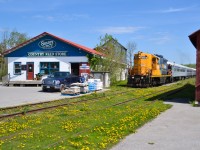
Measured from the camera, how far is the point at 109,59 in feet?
128

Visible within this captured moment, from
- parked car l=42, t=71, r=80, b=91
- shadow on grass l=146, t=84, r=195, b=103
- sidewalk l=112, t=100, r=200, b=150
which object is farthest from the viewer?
parked car l=42, t=71, r=80, b=91

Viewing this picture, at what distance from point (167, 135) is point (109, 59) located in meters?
29.8

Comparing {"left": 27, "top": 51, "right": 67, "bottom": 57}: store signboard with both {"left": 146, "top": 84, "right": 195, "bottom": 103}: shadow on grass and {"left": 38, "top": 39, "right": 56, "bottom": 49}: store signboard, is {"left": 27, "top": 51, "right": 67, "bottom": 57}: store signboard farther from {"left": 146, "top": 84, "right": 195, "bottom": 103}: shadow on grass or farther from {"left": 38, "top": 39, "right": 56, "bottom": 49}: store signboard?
{"left": 146, "top": 84, "right": 195, "bottom": 103}: shadow on grass

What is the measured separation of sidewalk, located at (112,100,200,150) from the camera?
321 inches

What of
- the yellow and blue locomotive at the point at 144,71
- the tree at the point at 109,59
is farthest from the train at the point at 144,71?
the tree at the point at 109,59

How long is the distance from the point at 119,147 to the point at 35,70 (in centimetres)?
3291

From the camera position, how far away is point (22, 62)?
4038 centimetres

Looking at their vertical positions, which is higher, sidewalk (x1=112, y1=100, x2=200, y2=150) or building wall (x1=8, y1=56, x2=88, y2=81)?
building wall (x1=8, y1=56, x2=88, y2=81)

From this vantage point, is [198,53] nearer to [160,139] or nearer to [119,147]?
[160,139]

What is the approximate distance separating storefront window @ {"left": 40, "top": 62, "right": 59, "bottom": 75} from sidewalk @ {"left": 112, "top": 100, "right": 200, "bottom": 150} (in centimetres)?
2737

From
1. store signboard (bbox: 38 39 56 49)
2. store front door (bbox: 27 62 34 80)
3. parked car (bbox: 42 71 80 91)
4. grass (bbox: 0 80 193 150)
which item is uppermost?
store signboard (bbox: 38 39 56 49)

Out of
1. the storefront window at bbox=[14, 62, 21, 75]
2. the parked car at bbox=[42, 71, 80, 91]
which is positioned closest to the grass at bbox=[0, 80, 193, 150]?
the parked car at bbox=[42, 71, 80, 91]

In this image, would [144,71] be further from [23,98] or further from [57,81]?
[23,98]

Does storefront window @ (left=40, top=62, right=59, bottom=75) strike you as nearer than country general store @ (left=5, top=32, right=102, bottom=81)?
No
